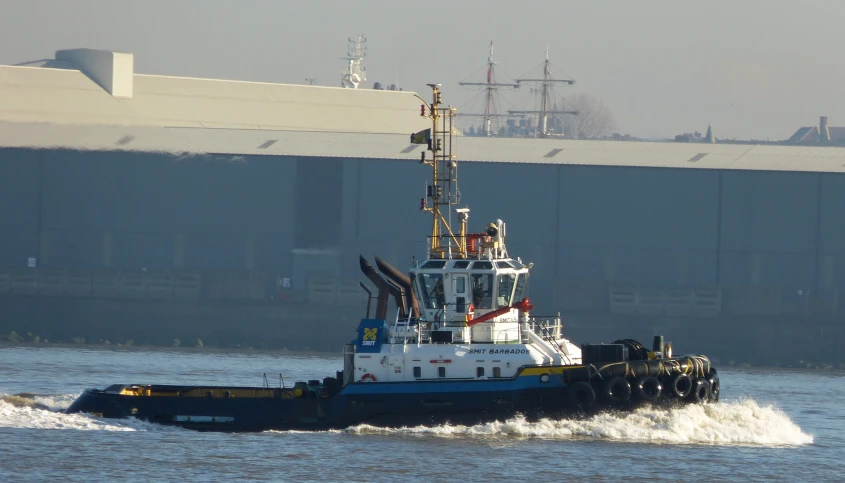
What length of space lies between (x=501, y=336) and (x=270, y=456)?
4435 mm

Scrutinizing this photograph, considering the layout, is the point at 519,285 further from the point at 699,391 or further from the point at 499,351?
the point at 699,391

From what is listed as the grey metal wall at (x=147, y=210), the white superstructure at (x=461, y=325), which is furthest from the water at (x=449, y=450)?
the grey metal wall at (x=147, y=210)

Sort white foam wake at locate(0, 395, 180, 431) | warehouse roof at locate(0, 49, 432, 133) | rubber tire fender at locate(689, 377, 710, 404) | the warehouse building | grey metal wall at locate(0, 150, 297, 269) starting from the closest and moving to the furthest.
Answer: rubber tire fender at locate(689, 377, 710, 404)
white foam wake at locate(0, 395, 180, 431)
warehouse roof at locate(0, 49, 432, 133)
the warehouse building
grey metal wall at locate(0, 150, 297, 269)

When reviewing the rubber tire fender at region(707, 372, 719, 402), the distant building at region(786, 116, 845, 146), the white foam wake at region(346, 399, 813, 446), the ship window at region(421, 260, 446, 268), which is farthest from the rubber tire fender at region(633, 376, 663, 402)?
the distant building at region(786, 116, 845, 146)

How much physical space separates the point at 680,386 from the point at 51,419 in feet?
35.6

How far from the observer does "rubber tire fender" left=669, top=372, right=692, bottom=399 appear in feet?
73.2

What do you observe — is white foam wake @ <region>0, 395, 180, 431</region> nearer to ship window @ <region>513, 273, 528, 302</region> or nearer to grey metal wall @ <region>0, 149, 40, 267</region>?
ship window @ <region>513, 273, 528, 302</region>

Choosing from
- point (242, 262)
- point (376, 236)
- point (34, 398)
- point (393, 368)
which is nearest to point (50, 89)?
point (242, 262)

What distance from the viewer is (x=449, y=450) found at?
21188 millimetres

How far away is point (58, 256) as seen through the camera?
50.7m

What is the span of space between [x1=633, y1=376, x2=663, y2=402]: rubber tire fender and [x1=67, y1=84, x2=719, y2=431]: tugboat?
2 centimetres

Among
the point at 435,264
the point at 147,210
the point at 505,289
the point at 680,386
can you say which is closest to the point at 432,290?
the point at 435,264

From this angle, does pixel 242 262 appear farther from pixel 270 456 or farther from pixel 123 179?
pixel 270 456

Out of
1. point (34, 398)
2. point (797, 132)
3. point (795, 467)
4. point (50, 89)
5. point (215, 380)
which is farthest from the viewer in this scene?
point (797, 132)
